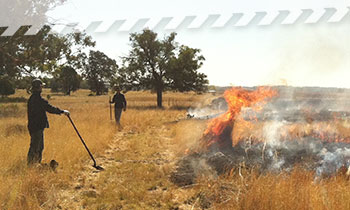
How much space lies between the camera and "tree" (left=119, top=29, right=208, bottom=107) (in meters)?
28.7

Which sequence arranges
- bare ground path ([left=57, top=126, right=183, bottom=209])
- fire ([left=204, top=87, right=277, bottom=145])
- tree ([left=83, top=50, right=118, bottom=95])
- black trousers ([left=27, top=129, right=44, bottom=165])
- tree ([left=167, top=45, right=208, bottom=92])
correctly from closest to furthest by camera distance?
bare ground path ([left=57, top=126, right=183, bottom=209])
black trousers ([left=27, top=129, right=44, bottom=165])
fire ([left=204, top=87, right=277, bottom=145])
tree ([left=167, top=45, right=208, bottom=92])
tree ([left=83, top=50, right=118, bottom=95])

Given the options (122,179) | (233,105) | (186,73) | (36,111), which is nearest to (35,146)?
(36,111)

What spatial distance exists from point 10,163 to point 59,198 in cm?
239

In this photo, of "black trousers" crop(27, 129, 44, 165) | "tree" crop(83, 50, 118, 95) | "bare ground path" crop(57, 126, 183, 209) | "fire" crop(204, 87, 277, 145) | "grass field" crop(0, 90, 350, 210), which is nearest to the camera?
"grass field" crop(0, 90, 350, 210)

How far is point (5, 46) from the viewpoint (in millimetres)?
14422

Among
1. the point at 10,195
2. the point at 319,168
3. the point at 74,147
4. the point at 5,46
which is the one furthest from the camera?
the point at 5,46

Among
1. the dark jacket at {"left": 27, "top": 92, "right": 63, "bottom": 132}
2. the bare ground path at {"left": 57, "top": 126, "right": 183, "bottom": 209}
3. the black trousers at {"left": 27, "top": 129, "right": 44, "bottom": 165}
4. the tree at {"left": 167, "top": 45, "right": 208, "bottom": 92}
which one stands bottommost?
the bare ground path at {"left": 57, "top": 126, "right": 183, "bottom": 209}

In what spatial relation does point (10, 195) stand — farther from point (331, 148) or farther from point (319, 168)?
point (331, 148)

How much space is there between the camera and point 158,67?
29297 mm

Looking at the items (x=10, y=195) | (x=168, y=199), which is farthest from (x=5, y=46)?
(x=168, y=199)

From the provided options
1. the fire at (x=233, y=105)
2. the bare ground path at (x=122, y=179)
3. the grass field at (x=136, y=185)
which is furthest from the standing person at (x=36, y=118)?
the fire at (x=233, y=105)

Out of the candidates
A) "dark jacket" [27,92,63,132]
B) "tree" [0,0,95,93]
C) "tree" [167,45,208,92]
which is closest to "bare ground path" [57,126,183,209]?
"dark jacket" [27,92,63,132]

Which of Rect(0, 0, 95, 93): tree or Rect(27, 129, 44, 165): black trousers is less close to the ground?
Rect(0, 0, 95, 93): tree

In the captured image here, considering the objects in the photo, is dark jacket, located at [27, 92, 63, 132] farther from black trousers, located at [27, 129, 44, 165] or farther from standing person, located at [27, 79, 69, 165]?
→ black trousers, located at [27, 129, 44, 165]
